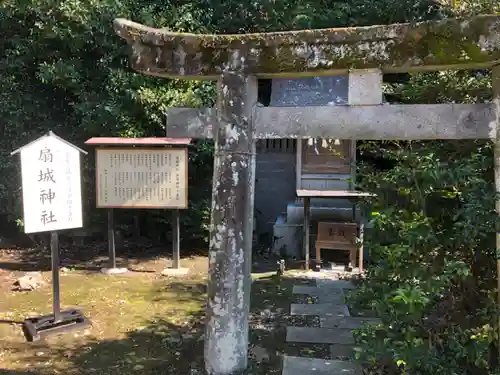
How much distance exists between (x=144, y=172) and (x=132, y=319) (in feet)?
8.81

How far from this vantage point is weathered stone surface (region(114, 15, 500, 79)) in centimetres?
366

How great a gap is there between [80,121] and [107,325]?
17.3ft

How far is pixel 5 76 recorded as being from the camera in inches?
385

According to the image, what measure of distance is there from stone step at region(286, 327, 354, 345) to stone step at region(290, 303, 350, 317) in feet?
1.99

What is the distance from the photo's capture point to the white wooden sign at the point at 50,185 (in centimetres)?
584

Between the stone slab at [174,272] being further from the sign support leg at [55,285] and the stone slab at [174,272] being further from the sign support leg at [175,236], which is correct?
the sign support leg at [55,285]

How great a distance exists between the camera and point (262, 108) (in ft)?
13.8

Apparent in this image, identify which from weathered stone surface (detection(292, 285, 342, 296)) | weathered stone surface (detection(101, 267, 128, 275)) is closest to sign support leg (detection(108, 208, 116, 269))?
weathered stone surface (detection(101, 267, 128, 275))

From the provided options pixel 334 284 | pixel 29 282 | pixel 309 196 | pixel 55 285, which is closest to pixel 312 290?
pixel 334 284

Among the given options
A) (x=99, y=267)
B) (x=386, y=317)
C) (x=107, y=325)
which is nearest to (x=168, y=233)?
(x=99, y=267)

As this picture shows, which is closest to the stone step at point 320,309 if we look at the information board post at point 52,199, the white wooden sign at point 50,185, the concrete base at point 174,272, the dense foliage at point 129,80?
the dense foliage at point 129,80

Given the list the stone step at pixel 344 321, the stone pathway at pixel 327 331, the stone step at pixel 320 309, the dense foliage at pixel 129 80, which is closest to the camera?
the stone pathway at pixel 327 331

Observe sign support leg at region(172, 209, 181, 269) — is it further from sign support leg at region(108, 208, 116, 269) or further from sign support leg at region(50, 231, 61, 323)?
sign support leg at region(50, 231, 61, 323)

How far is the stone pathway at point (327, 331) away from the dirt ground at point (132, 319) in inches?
5.8
